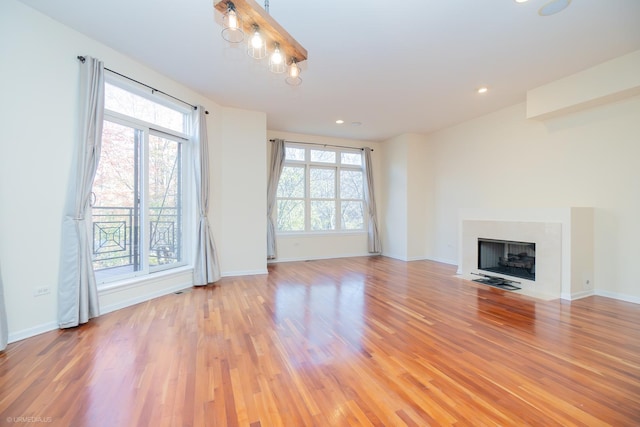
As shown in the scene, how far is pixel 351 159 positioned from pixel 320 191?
1.32 meters

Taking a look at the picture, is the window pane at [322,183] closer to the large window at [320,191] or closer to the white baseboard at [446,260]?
the large window at [320,191]

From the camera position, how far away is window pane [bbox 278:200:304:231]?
6.64 meters

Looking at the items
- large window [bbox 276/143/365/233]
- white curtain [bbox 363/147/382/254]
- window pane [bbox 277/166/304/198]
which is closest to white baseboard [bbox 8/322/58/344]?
large window [bbox 276/143/365/233]

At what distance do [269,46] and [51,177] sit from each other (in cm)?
262

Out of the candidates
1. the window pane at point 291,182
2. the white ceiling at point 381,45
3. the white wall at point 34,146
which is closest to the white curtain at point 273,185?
the window pane at point 291,182

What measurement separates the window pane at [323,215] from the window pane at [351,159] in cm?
119

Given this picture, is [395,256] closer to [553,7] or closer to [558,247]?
[558,247]

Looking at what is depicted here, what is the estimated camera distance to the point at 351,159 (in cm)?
746

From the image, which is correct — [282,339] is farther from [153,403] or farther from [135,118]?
[135,118]

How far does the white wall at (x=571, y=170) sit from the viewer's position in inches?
141

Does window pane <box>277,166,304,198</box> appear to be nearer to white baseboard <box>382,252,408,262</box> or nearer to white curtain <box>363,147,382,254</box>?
white curtain <box>363,147,382,254</box>

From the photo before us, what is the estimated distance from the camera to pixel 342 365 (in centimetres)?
211

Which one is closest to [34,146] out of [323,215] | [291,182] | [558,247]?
[291,182]

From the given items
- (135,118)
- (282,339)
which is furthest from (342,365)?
(135,118)
